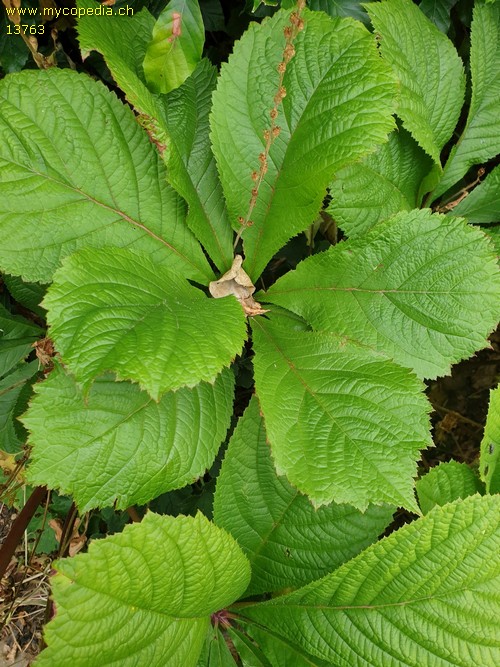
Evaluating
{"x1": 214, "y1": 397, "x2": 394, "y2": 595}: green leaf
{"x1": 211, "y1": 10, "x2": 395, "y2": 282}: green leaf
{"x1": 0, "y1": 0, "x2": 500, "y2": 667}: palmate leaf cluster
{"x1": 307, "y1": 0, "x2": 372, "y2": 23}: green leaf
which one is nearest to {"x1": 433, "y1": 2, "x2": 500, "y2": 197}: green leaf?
{"x1": 0, "y1": 0, "x2": 500, "y2": 667}: palmate leaf cluster

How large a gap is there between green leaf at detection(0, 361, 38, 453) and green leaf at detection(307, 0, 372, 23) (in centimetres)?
112

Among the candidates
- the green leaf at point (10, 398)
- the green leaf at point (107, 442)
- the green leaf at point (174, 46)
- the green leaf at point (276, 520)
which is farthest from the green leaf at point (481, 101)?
the green leaf at point (10, 398)

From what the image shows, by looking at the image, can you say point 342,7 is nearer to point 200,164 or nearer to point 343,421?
point 200,164

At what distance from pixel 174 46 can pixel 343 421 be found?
0.75 meters

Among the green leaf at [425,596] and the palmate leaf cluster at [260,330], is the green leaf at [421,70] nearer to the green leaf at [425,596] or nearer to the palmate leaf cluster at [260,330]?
the palmate leaf cluster at [260,330]

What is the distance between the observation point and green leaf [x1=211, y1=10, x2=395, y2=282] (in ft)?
3.56

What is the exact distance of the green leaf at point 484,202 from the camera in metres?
1.42

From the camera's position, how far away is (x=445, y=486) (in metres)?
1.32

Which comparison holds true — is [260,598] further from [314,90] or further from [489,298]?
[314,90]

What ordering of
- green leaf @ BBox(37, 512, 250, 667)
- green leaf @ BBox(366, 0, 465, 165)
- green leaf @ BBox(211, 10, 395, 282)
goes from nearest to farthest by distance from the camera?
green leaf @ BBox(37, 512, 250, 667) → green leaf @ BBox(211, 10, 395, 282) → green leaf @ BBox(366, 0, 465, 165)

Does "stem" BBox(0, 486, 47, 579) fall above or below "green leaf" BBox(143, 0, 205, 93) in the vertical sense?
below

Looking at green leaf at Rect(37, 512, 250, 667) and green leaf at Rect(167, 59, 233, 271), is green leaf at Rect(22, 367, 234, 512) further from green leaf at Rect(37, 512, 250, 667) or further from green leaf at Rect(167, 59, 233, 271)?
green leaf at Rect(167, 59, 233, 271)

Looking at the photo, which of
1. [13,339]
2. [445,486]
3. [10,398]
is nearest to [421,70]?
[445,486]

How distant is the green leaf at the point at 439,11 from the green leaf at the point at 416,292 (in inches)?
23.7
